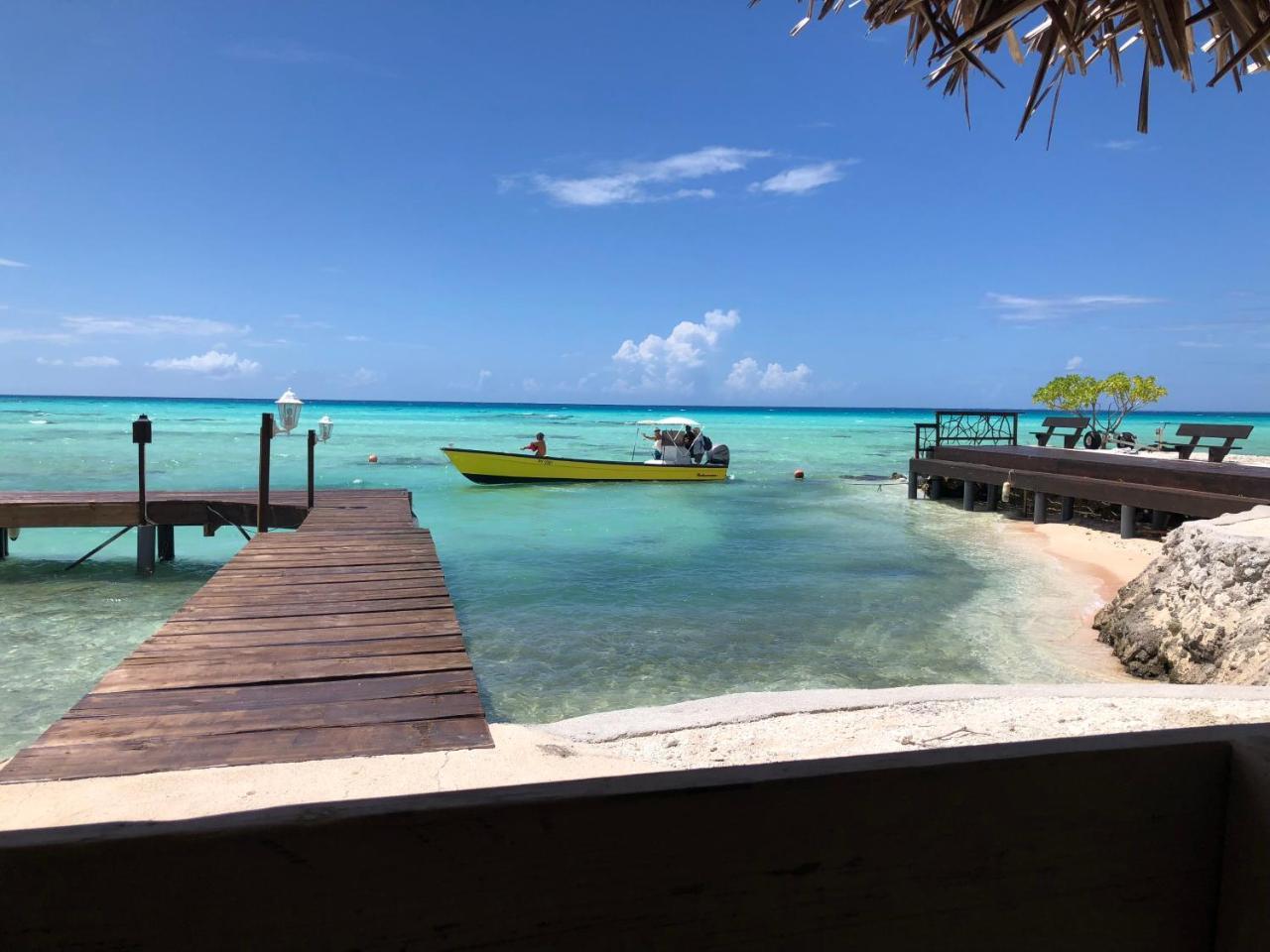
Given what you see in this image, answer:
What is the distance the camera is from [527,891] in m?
0.89

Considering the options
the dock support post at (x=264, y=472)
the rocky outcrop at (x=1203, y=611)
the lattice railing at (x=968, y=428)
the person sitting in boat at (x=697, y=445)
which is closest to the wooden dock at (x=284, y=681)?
the dock support post at (x=264, y=472)

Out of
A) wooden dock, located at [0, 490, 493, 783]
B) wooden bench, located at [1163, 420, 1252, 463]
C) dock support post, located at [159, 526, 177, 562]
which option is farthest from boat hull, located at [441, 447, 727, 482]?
wooden dock, located at [0, 490, 493, 783]

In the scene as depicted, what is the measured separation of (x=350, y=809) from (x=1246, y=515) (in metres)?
10.3

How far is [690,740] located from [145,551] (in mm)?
10096

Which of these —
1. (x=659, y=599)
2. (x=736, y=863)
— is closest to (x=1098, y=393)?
(x=659, y=599)

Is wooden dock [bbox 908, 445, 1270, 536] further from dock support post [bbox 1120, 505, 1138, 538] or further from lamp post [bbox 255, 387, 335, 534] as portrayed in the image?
lamp post [bbox 255, 387, 335, 534]

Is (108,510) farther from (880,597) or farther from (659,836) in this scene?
(659,836)

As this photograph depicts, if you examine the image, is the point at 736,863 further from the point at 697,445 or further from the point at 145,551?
the point at 697,445

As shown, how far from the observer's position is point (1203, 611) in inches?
279

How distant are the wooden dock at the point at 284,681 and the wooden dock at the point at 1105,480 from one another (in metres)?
11.0

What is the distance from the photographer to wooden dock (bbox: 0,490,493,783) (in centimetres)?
369

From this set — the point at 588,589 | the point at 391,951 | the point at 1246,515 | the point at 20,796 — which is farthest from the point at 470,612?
the point at 391,951

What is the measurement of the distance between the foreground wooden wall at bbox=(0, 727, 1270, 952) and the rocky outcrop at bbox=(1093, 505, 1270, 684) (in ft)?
20.1

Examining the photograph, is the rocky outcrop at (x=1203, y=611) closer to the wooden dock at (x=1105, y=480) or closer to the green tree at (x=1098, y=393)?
the wooden dock at (x=1105, y=480)
